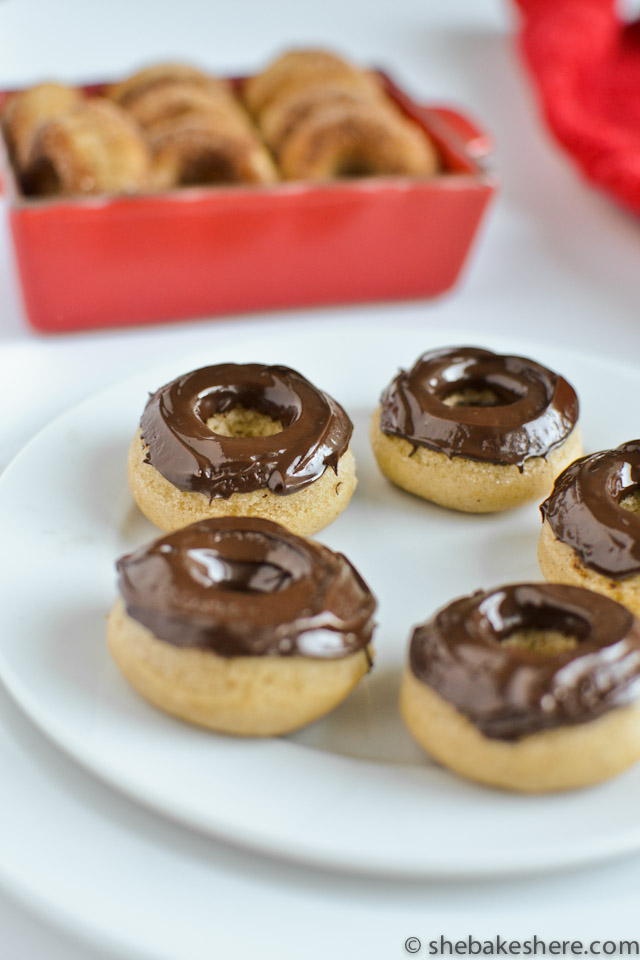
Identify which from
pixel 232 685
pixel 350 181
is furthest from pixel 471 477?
pixel 350 181

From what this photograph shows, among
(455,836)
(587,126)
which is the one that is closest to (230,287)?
(587,126)

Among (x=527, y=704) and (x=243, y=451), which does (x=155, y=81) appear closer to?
(x=243, y=451)

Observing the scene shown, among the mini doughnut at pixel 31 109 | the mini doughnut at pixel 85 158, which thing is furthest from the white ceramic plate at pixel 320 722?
the mini doughnut at pixel 31 109

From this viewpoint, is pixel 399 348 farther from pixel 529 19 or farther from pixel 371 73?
pixel 529 19

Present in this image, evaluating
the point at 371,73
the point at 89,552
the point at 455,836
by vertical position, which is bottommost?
the point at 89,552

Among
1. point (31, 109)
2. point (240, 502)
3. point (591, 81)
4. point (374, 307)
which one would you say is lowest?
point (374, 307)

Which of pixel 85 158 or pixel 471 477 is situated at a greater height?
pixel 85 158
